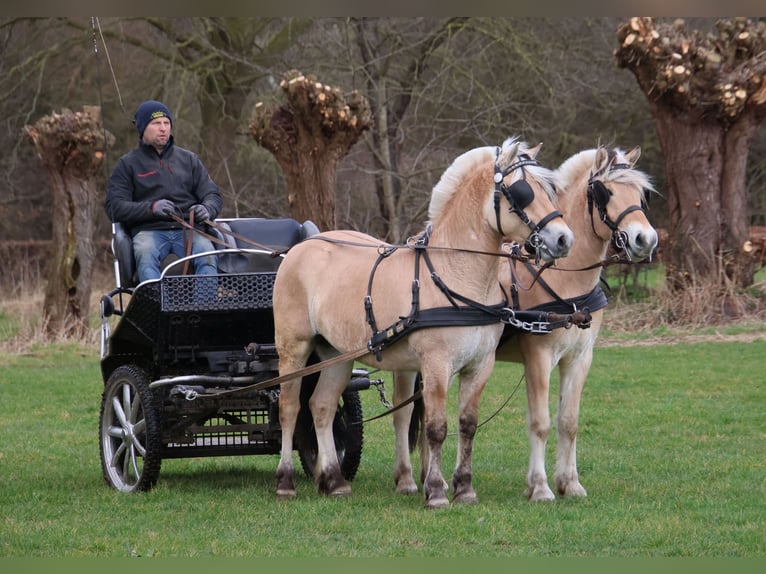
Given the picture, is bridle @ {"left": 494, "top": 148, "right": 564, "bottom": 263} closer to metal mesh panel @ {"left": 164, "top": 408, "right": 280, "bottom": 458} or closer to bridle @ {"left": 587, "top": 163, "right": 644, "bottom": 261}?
bridle @ {"left": 587, "top": 163, "right": 644, "bottom": 261}

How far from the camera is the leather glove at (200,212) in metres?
7.26

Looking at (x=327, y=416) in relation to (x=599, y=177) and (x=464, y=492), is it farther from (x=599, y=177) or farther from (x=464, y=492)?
(x=599, y=177)

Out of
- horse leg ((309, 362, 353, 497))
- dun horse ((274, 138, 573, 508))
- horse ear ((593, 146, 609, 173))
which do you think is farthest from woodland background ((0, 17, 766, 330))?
horse ear ((593, 146, 609, 173))

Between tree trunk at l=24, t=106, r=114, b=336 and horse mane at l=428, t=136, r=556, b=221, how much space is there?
31.2 ft

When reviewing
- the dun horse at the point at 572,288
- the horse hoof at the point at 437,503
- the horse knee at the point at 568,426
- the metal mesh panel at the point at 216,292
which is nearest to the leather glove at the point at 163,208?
the metal mesh panel at the point at 216,292

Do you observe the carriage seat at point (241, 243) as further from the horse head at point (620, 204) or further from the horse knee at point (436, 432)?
the horse head at point (620, 204)

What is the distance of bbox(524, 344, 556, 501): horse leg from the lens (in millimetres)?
6418

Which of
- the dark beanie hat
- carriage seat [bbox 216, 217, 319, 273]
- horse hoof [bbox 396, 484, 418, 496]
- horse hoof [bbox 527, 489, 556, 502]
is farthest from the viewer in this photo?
carriage seat [bbox 216, 217, 319, 273]

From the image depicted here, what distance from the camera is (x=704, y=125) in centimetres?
1525

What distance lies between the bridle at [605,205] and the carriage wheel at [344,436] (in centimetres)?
201

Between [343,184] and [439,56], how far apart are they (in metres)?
2.86

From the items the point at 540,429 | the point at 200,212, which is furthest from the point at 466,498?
the point at 200,212

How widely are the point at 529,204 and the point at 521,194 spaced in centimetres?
6

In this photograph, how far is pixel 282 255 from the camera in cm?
729
